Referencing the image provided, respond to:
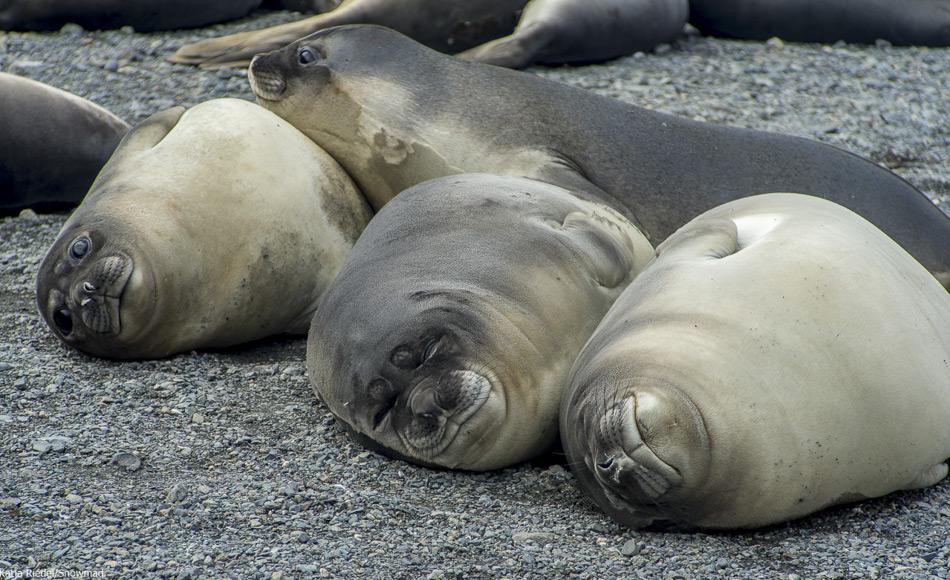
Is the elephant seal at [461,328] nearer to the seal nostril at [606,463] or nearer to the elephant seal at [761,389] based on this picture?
the elephant seal at [761,389]

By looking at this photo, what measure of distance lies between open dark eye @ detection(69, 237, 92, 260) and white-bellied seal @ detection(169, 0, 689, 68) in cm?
321

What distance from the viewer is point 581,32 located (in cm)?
766

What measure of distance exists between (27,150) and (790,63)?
184 inches

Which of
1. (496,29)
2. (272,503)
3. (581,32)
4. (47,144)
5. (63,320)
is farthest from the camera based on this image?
(496,29)

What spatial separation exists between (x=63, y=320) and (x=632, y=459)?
2361 mm

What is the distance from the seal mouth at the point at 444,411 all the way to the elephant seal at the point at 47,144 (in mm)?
3447

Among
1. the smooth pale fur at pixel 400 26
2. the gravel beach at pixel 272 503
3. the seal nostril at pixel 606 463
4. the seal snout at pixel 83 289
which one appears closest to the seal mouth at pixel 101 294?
the seal snout at pixel 83 289

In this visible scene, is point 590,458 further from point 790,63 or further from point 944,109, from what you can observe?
point 790,63

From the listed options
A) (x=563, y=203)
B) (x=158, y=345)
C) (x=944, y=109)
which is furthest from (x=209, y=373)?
(x=944, y=109)

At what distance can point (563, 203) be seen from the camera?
419 centimetres

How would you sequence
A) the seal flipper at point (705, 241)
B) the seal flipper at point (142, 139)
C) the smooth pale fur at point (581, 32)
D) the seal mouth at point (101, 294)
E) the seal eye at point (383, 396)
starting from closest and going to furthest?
the seal eye at point (383, 396) < the seal flipper at point (705, 241) < the seal mouth at point (101, 294) < the seal flipper at point (142, 139) < the smooth pale fur at point (581, 32)

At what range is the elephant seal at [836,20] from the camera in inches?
330

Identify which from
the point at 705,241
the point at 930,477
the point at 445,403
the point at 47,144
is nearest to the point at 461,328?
the point at 445,403

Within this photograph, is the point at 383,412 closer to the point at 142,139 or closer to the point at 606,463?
the point at 606,463
